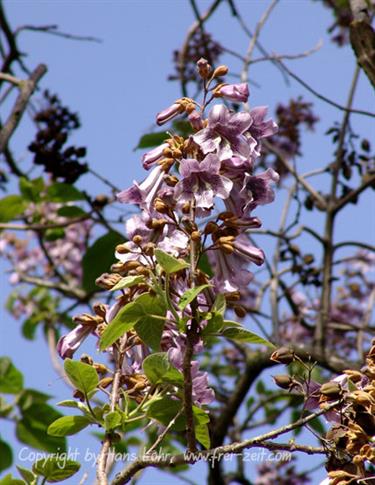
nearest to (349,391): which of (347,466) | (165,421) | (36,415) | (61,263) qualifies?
(347,466)

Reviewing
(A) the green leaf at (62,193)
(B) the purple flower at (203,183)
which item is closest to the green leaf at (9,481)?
(B) the purple flower at (203,183)

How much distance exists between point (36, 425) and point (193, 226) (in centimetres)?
191

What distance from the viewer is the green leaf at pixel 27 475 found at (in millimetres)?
1337

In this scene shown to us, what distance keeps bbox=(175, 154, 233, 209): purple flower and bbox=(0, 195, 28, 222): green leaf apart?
203 cm

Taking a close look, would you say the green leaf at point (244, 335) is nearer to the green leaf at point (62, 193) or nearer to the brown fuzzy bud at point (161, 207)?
the brown fuzzy bud at point (161, 207)

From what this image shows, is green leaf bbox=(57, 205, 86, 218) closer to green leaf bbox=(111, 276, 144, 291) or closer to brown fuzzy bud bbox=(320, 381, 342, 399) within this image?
Answer: green leaf bbox=(111, 276, 144, 291)

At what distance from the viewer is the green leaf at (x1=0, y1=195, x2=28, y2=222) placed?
10.6ft

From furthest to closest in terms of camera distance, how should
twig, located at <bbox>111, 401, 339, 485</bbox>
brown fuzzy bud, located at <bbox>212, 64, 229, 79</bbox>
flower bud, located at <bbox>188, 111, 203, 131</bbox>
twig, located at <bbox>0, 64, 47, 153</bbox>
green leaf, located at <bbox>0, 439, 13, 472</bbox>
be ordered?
green leaf, located at <bbox>0, 439, 13, 472</bbox> → twig, located at <bbox>0, 64, 47, 153</bbox> → brown fuzzy bud, located at <bbox>212, 64, 229, 79</bbox> → flower bud, located at <bbox>188, 111, 203, 131</bbox> → twig, located at <bbox>111, 401, 339, 485</bbox>

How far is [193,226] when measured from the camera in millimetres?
1282

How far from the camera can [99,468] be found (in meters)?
1.20

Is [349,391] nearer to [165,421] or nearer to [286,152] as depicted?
[165,421]

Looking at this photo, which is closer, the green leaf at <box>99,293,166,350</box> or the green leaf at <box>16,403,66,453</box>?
the green leaf at <box>99,293,166,350</box>

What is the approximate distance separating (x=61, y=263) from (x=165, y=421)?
4289mm

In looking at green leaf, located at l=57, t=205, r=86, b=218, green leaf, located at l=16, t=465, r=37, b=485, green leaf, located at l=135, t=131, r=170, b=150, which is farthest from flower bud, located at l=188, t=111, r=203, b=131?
green leaf, located at l=57, t=205, r=86, b=218
